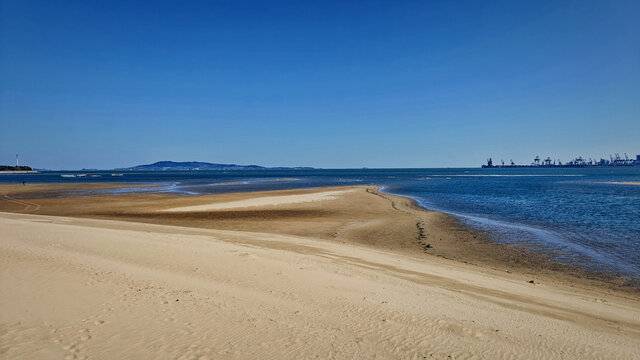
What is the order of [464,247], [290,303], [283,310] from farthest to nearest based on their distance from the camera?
[464,247]
[290,303]
[283,310]

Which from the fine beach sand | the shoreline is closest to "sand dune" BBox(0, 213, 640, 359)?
the fine beach sand

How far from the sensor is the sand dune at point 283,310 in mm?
6230

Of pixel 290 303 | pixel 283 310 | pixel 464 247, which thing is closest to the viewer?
pixel 283 310

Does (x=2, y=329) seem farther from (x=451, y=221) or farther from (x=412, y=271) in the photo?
(x=451, y=221)

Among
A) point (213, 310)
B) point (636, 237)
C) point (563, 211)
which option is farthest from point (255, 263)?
point (563, 211)

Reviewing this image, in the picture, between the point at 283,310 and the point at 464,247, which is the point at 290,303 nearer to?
the point at 283,310

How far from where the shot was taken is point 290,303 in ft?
27.2

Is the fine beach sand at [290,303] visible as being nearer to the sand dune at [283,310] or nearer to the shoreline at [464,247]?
the sand dune at [283,310]

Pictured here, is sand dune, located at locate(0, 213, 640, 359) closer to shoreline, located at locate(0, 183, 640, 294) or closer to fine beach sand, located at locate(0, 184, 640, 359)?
fine beach sand, located at locate(0, 184, 640, 359)

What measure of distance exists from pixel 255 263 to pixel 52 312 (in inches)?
222

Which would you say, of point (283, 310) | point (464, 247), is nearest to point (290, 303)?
point (283, 310)

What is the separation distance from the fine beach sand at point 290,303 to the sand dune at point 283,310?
0.04 meters

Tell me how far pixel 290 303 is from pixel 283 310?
17.3 inches

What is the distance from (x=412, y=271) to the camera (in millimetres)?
11711
